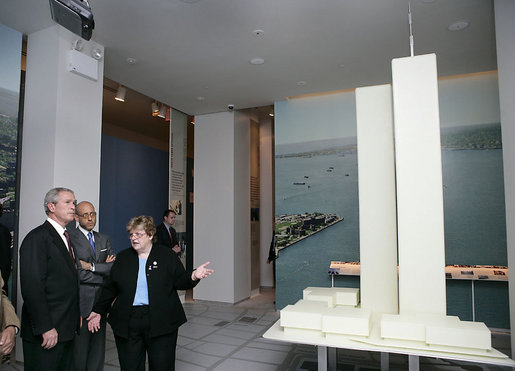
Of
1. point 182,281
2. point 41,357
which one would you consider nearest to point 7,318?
point 41,357

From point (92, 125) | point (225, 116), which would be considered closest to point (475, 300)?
point (225, 116)

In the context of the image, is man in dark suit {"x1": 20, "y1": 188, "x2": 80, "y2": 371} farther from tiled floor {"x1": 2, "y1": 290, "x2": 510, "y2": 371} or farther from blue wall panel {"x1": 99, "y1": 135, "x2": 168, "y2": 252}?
blue wall panel {"x1": 99, "y1": 135, "x2": 168, "y2": 252}

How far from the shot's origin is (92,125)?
13.9 ft

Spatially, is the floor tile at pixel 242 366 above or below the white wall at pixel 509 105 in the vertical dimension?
below

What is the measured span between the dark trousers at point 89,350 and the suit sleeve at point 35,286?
747 millimetres

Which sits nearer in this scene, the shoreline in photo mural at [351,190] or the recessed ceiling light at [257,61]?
the recessed ceiling light at [257,61]

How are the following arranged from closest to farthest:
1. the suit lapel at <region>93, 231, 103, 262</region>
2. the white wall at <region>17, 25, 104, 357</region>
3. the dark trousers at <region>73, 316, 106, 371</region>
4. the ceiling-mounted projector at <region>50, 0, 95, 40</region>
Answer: the ceiling-mounted projector at <region>50, 0, 95, 40</region> < the dark trousers at <region>73, 316, 106, 371</region> < the suit lapel at <region>93, 231, 103, 262</region> < the white wall at <region>17, 25, 104, 357</region>

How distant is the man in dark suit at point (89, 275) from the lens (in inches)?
117

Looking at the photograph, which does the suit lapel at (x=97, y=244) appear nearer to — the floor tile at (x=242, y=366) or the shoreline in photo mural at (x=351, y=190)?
the floor tile at (x=242, y=366)

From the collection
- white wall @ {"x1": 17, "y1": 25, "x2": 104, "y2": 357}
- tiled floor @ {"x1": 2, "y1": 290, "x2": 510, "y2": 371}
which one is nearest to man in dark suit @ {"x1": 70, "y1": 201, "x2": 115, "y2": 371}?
tiled floor @ {"x1": 2, "y1": 290, "x2": 510, "y2": 371}

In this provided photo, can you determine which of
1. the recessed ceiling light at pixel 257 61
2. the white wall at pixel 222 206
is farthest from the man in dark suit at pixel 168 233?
the recessed ceiling light at pixel 257 61

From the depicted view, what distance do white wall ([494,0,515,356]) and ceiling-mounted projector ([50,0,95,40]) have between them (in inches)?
127

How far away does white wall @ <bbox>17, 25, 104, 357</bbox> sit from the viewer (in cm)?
385

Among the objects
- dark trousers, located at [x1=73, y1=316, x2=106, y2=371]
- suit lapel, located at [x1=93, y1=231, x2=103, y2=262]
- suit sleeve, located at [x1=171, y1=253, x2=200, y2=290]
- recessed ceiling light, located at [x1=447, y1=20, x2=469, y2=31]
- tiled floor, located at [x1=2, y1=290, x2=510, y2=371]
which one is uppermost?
recessed ceiling light, located at [x1=447, y1=20, x2=469, y2=31]
